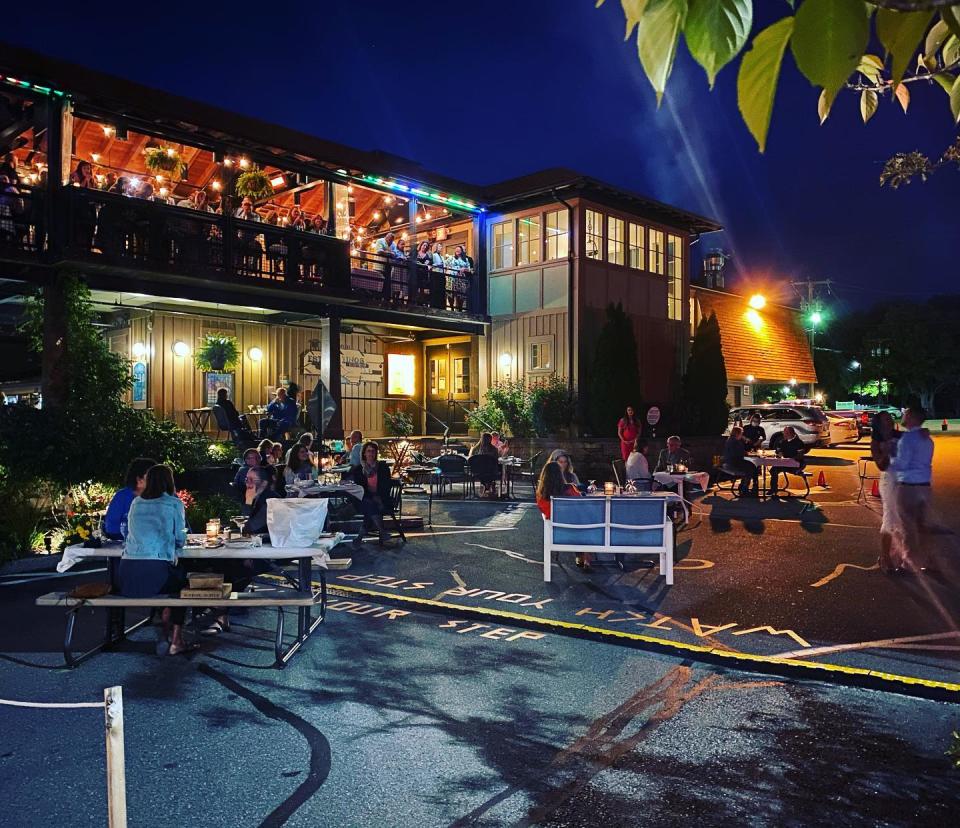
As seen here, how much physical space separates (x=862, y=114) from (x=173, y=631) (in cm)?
597

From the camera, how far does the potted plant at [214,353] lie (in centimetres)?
1862

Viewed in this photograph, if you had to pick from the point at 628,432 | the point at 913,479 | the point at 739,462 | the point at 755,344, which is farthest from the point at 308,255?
the point at 755,344

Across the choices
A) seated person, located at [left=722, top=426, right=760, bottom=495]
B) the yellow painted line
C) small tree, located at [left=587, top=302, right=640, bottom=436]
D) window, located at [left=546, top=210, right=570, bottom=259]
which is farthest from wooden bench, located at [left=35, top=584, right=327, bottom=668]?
window, located at [left=546, top=210, right=570, bottom=259]

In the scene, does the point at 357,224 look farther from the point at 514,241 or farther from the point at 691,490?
the point at 691,490

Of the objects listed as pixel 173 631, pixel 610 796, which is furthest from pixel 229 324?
pixel 610 796

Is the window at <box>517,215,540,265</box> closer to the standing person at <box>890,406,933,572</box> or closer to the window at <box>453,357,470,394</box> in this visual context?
the window at <box>453,357,470,394</box>

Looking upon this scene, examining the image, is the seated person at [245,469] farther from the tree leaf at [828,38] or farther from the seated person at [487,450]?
the tree leaf at [828,38]

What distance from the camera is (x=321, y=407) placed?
16391 millimetres

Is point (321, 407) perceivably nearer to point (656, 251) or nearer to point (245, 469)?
point (245, 469)

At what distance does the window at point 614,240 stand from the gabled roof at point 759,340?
8253mm

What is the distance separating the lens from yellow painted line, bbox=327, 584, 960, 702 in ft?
17.6

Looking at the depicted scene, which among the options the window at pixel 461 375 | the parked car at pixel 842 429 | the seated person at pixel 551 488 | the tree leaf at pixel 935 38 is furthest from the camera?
the parked car at pixel 842 429

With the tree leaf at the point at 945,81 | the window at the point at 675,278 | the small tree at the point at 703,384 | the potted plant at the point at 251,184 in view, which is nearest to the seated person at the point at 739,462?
the small tree at the point at 703,384

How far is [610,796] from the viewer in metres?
3.81
